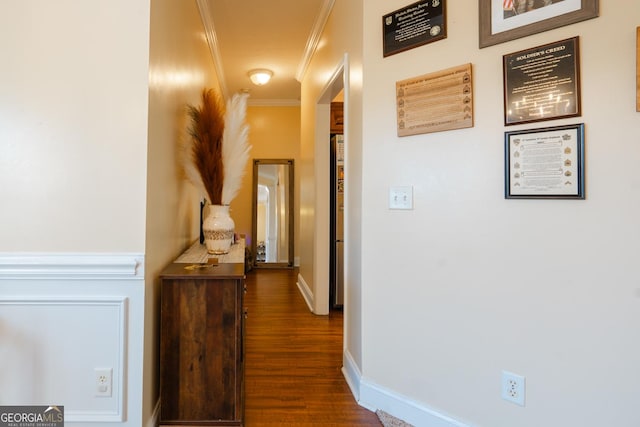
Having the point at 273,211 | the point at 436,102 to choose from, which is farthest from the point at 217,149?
the point at 273,211

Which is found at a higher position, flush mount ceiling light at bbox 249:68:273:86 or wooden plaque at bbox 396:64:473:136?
flush mount ceiling light at bbox 249:68:273:86

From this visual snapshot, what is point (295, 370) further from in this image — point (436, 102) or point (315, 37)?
point (315, 37)

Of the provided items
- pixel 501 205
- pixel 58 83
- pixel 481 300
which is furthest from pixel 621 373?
pixel 58 83

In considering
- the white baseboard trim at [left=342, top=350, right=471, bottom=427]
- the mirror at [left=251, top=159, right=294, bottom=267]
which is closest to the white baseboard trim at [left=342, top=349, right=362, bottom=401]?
the white baseboard trim at [left=342, top=350, right=471, bottom=427]

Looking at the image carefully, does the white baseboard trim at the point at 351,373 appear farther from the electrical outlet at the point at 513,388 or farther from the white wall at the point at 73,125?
the white wall at the point at 73,125

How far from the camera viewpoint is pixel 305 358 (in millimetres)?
2529

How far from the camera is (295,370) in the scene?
7.69ft

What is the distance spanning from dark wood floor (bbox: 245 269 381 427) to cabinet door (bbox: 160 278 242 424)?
12.9 inches

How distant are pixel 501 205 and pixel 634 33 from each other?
72 cm

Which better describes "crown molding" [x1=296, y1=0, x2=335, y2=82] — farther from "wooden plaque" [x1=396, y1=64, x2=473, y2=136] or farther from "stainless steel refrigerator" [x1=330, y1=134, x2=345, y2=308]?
"wooden plaque" [x1=396, y1=64, x2=473, y2=136]

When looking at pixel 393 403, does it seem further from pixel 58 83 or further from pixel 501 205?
pixel 58 83

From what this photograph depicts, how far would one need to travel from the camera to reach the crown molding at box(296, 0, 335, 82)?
2.83 metres

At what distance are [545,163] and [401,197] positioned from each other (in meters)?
0.66

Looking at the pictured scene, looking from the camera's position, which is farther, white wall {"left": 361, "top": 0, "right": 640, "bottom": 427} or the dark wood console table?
the dark wood console table
